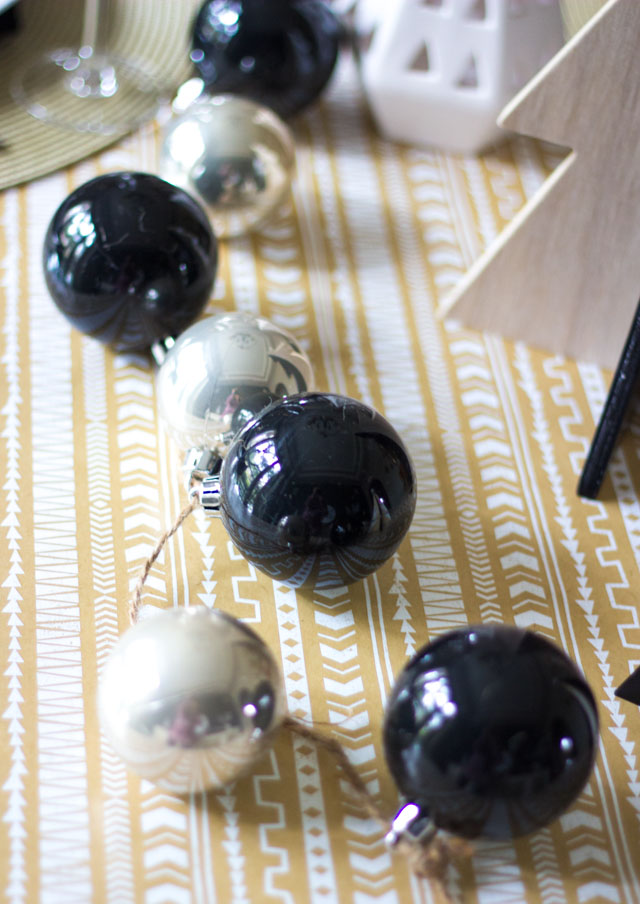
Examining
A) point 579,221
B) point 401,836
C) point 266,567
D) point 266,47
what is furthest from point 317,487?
point 266,47

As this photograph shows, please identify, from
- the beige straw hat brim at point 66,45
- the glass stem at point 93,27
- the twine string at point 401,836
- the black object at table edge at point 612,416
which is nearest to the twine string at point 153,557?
the twine string at point 401,836

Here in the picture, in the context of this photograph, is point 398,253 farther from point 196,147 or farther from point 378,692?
point 378,692

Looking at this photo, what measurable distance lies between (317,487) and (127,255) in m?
0.23

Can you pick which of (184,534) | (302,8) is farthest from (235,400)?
(302,8)

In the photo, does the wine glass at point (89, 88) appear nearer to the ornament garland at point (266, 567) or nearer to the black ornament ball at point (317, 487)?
the ornament garland at point (266, 567)

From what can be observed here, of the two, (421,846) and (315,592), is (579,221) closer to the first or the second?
(315,592)

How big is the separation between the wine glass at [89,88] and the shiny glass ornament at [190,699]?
589 millimetres

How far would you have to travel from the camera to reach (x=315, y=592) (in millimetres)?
605

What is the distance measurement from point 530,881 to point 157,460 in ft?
1.16

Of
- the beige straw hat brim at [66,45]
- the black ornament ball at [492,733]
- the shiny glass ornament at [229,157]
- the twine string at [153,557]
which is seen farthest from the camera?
the beige straw hat brim at [66,45]

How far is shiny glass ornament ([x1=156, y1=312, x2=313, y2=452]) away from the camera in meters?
0.60

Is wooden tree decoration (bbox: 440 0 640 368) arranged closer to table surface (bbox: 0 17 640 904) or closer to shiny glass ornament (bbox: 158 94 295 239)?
table surface (bbox: 0 17 640 904)

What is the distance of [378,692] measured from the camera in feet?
1.84

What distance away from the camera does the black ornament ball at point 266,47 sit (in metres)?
0.84
